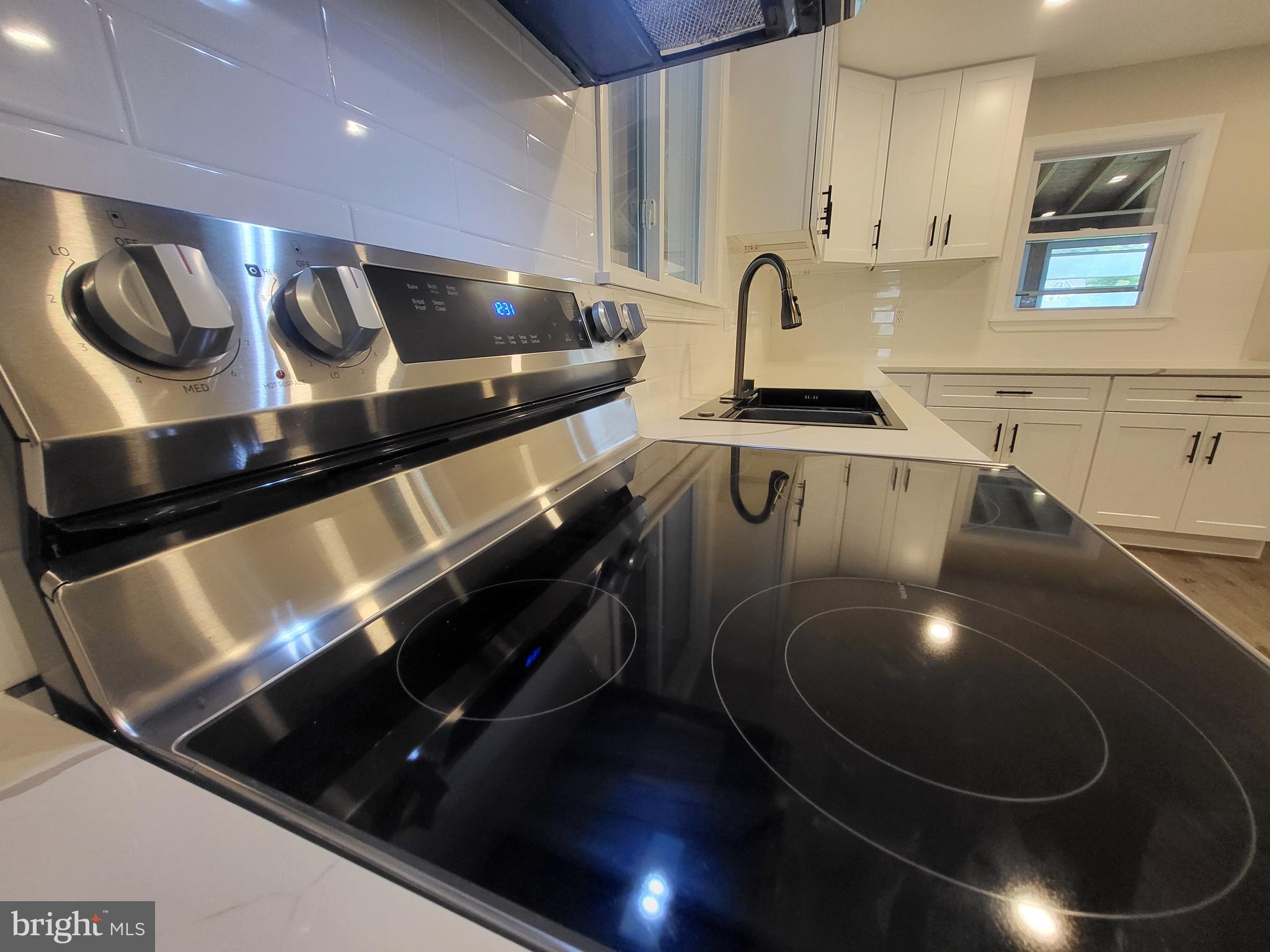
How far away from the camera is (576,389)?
28.1 inches

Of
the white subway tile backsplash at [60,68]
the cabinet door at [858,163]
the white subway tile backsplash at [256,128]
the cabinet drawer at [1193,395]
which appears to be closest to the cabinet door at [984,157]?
the cabinet door at [858,163]

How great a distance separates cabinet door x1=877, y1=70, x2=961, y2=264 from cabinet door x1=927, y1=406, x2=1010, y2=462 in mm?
814

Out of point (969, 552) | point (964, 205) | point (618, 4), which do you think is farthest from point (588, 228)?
point (964, 205)

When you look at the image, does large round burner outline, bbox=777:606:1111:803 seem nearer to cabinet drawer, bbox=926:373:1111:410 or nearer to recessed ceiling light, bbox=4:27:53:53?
recessed ceiling light, bbox=4:27:53:53

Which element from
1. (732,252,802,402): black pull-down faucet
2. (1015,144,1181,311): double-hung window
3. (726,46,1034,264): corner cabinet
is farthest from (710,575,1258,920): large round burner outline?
(1015,144,1181,311): double-hung window

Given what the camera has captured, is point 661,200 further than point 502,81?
Yes

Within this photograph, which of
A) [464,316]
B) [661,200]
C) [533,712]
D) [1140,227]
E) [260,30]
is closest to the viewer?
[533,712]

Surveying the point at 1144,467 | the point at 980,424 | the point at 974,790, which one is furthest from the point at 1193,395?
the point at 974,790

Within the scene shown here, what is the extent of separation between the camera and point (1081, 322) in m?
2.65

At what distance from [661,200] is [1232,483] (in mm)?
2941

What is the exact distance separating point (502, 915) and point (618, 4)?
86 centimetres

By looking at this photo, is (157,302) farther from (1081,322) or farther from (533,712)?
(1081,322)

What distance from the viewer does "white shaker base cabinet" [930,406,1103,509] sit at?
7.57 feet

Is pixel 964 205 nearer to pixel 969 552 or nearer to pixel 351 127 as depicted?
pixel 969 552
